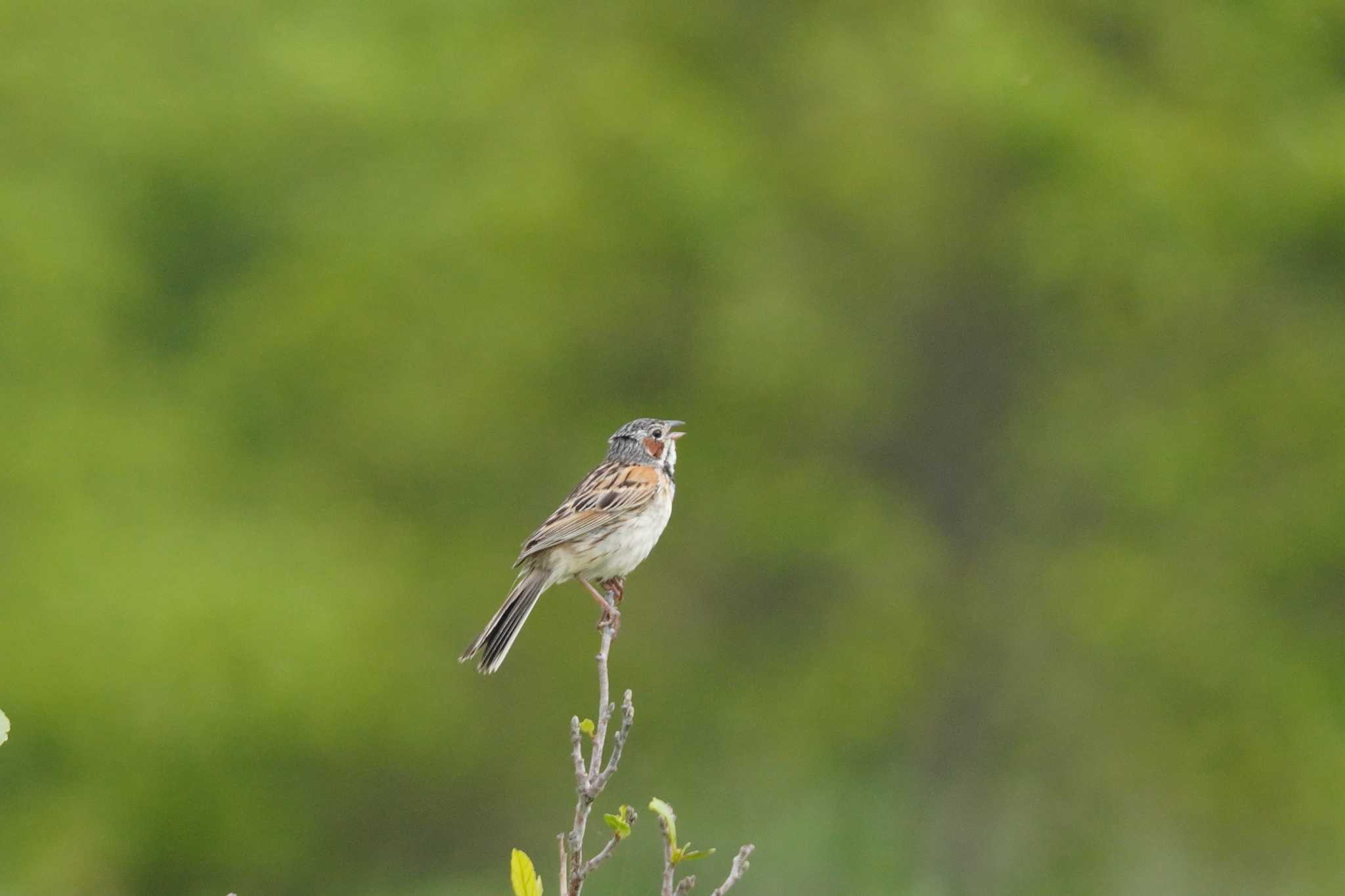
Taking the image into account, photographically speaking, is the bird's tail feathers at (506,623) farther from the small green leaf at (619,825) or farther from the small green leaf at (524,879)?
the small green leaf at (619,825)

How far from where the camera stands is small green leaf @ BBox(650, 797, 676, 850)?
10.5 ft

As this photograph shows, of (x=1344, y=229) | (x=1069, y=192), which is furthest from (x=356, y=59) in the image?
(x=1344, y=229)

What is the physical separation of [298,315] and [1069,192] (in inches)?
236

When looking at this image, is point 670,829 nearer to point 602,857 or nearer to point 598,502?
point 602,857

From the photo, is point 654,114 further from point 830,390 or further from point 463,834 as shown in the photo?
point 463,834

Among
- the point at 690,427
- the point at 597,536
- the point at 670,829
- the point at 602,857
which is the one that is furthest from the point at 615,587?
the point at 690,427

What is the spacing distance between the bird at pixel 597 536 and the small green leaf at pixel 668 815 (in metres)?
1.89

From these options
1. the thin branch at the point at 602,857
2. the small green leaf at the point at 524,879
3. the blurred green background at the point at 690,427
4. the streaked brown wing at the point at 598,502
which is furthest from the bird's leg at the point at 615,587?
the blurred green background at the point at 690,427

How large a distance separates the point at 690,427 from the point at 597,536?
8968 mm

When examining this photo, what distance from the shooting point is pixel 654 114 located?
564 inches

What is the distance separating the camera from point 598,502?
592 cm

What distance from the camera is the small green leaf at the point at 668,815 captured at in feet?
10.5

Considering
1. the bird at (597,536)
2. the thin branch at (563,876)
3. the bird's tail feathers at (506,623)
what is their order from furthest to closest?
the bird at (597,536)
the bird's tail feathers at (506,623)
the thin branch at (563,876)

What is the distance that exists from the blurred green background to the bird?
22.2 feet
